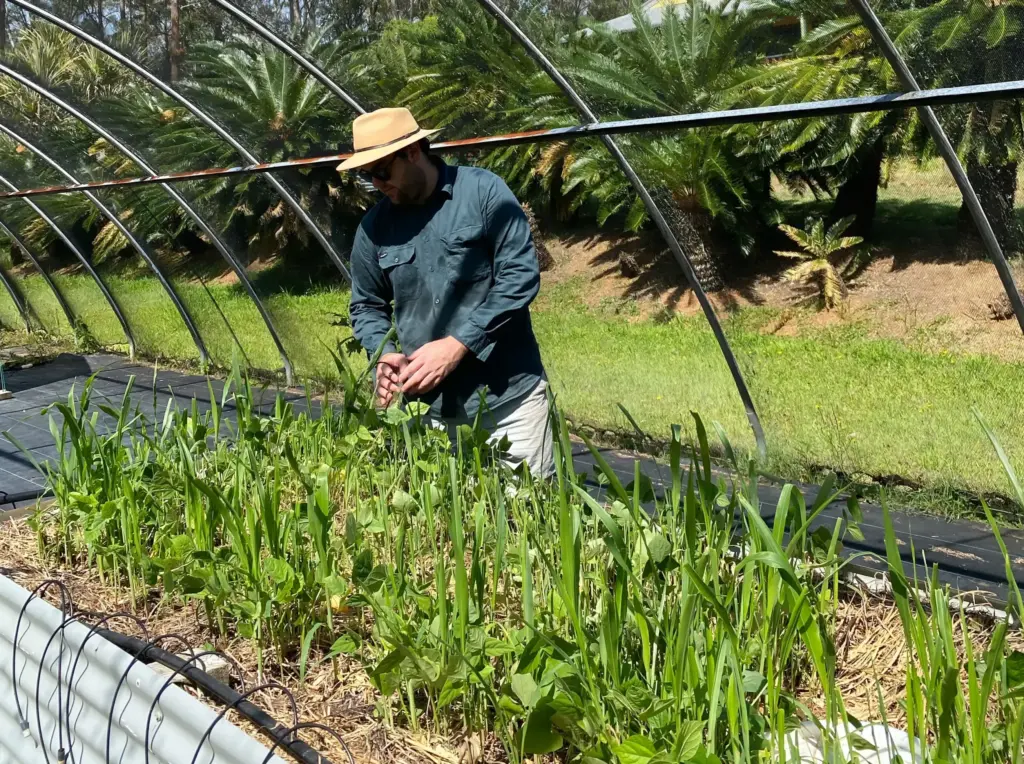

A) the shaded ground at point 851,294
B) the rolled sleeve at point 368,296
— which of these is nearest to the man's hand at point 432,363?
the rolled sleeve at point 368,296

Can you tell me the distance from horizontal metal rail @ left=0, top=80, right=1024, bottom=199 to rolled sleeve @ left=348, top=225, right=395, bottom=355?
94 centimetres

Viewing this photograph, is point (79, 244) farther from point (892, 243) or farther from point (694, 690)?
point (694, 690)

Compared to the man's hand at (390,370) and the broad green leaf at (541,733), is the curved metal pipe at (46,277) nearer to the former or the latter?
the man's hand at (390,370)

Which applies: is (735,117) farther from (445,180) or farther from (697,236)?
(697,236)

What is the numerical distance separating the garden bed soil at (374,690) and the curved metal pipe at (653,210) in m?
2.02

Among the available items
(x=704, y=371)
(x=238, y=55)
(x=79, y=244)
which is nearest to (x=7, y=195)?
(x=79, y=244)

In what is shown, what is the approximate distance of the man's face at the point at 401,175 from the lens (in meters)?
3.11

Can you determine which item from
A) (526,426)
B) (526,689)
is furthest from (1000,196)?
(526,689)

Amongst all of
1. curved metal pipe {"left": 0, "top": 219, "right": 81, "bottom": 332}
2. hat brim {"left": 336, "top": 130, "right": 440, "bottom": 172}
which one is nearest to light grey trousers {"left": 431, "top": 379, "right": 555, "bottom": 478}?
hat brim {"left": 336, "top": 130, "right": 440, "bottom": 172}

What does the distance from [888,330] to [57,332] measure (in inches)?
324

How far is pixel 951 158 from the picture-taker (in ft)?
10.5

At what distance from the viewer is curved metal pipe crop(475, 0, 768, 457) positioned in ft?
13.5

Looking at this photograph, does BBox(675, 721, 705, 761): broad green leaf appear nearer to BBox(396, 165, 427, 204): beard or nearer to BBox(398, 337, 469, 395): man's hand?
BBox(398, 337, 469, 395): man's hand

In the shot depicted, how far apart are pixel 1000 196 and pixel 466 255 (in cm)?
163
